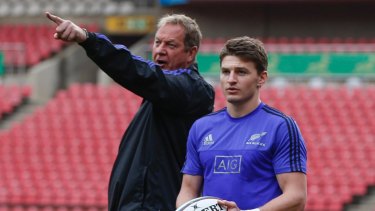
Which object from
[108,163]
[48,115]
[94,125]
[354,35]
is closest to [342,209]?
[108,163]

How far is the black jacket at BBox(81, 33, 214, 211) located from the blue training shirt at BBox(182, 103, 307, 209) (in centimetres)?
62

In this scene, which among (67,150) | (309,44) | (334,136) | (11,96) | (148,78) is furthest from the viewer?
(309,44)

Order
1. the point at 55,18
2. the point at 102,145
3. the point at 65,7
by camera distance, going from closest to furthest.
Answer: the point at 55,18, the point at 102,145, the point at 65,7

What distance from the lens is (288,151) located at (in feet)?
14.3

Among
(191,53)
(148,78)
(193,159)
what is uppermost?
(191,53)

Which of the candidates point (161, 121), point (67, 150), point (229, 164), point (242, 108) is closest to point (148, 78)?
point (161, 121)

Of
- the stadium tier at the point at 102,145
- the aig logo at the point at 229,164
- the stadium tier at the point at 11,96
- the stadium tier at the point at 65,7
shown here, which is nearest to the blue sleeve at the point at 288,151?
the aig logo at the point at 229,164

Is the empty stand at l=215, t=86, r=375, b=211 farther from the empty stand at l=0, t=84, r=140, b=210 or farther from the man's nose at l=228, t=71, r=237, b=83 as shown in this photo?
the man's nose at l=228, t=71, r=237, b=83

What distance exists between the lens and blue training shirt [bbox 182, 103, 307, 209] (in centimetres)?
436

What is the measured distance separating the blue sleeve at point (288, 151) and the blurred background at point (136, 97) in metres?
9.15

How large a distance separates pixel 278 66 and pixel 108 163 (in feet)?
12.5

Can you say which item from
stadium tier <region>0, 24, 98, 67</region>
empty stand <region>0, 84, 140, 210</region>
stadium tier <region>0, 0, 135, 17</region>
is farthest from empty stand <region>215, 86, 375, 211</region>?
stadium tier <region>0, 0, 135, 17</region>

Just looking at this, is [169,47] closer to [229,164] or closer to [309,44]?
[229,164]

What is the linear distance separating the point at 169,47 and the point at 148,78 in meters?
0.35
